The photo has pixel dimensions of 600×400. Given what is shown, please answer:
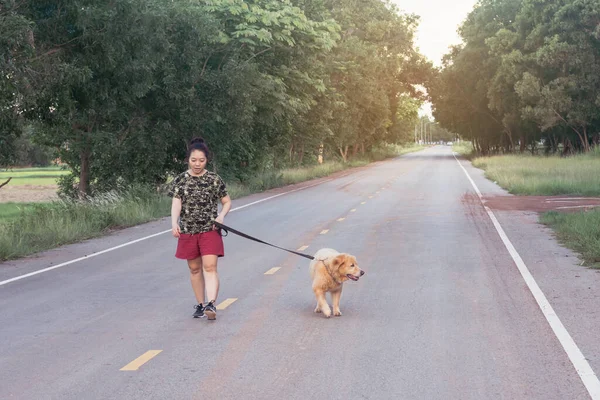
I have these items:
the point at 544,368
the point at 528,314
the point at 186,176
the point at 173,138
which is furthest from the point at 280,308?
the point at 173,138

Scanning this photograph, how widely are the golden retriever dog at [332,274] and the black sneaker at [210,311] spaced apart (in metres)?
1.03

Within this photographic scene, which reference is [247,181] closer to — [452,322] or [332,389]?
[452,322]

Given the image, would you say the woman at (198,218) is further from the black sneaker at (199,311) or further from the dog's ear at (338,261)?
the dog's ear at (338,261)

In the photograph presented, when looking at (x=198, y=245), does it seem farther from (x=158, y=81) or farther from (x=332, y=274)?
(x=158, y=81)

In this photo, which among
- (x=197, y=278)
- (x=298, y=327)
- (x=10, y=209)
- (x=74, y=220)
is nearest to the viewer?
(x=298, y=327)

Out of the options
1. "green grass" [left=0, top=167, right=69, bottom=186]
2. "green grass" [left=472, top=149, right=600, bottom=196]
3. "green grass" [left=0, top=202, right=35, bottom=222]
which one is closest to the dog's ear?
"green grass" [left=472, top=149, right=600, bottom=196]

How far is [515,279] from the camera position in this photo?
1026 cm

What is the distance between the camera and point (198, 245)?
7.95 m

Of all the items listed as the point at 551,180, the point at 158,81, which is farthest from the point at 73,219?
the point at 551,180

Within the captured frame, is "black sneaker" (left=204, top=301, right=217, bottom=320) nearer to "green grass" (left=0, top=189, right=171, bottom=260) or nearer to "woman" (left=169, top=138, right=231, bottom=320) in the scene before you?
"woman" (left=169, top=138, right=231, bottom=320)

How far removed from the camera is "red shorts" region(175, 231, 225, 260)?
310 inches

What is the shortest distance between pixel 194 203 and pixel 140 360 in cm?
200

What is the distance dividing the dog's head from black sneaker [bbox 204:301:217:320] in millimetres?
1281

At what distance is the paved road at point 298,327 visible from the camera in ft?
18.6
